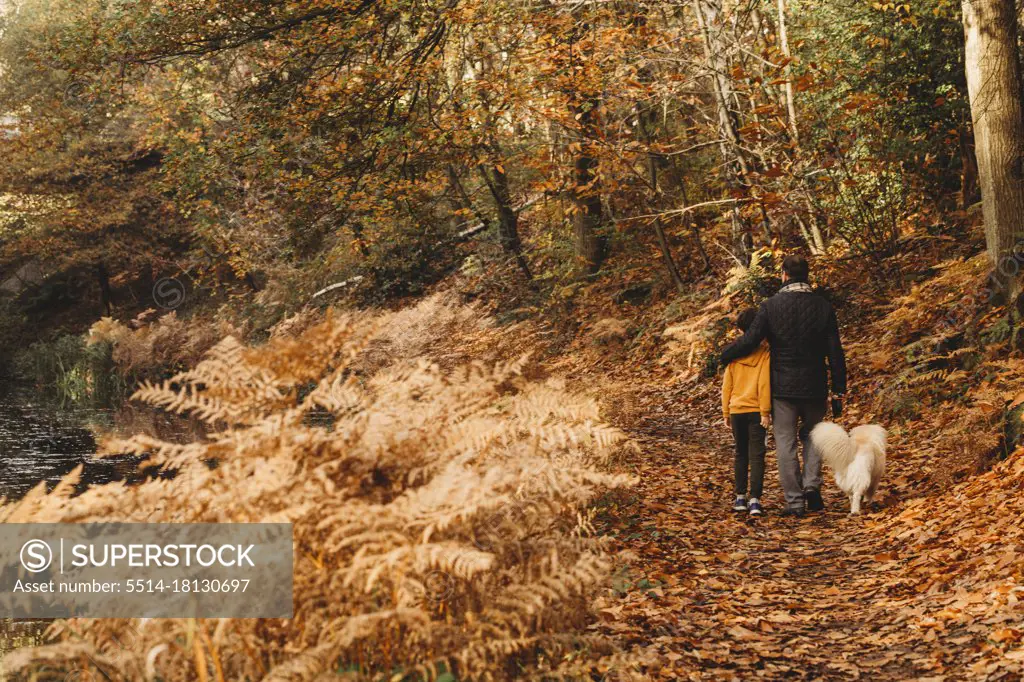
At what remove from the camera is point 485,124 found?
56.7 ft

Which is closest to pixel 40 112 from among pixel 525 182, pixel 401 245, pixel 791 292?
pixel 401 245

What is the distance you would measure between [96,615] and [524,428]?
2.21 m

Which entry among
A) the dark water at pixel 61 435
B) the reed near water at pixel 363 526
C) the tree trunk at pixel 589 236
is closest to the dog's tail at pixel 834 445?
the reed near water at pixel 363 526

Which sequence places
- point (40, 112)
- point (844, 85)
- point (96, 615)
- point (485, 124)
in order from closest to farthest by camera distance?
point (96, 615)
point (844, 85)
point (485, 124)
point (40, 112)

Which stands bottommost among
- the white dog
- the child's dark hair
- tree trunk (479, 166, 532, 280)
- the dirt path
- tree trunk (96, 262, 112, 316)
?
the dirt path

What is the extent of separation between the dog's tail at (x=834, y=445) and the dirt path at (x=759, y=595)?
0.48 meters

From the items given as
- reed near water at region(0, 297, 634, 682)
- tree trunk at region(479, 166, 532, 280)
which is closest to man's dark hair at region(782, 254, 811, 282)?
reed near water at region(0, 297, 634, 682)

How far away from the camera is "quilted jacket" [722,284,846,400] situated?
736cm

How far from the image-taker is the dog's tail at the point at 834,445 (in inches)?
280

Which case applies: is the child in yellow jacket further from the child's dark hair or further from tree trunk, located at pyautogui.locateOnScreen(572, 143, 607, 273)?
tree trunk, located at pyautogui.locateOnScreen(572, 143, 607, 273)

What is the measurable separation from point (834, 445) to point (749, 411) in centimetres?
81

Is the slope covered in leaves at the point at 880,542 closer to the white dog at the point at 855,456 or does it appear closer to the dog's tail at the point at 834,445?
the white dog at the point at 855,456

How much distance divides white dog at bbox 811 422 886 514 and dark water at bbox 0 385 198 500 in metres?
7.76

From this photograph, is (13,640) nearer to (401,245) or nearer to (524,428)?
(524,428)
